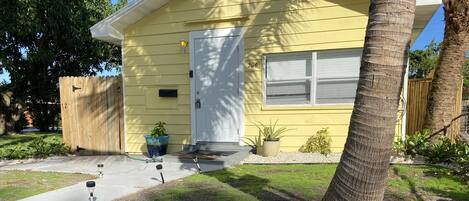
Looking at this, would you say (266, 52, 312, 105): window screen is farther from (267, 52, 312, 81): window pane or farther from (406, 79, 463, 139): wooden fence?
(406, 79, 463, 139): wooden fence

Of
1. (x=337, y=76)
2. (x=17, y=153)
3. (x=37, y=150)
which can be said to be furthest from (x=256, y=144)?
(x=17, y=153)

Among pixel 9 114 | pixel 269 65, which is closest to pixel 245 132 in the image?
pixel 269 65

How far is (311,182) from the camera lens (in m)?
4.91

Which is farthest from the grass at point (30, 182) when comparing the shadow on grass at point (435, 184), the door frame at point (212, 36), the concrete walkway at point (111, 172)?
the shadow on grass at point (435, 184)

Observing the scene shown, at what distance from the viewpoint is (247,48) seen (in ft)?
25.0

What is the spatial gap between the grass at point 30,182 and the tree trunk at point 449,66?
21.5 ft

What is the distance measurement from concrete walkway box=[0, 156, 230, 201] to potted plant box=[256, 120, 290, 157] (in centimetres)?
115

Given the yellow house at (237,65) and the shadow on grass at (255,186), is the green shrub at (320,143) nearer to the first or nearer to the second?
the yellow house at (237,65)

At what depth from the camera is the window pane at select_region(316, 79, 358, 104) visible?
708 cm

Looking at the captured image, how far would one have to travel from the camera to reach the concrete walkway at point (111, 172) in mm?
4748

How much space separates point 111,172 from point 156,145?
64.1 inches

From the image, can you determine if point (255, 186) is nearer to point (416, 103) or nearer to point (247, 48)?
point (247, 48)

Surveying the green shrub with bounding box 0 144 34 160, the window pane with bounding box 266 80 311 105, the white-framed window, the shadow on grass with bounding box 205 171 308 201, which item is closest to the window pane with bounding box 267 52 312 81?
the white-framed window

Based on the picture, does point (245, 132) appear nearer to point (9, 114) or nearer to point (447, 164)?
point (447, 164)
